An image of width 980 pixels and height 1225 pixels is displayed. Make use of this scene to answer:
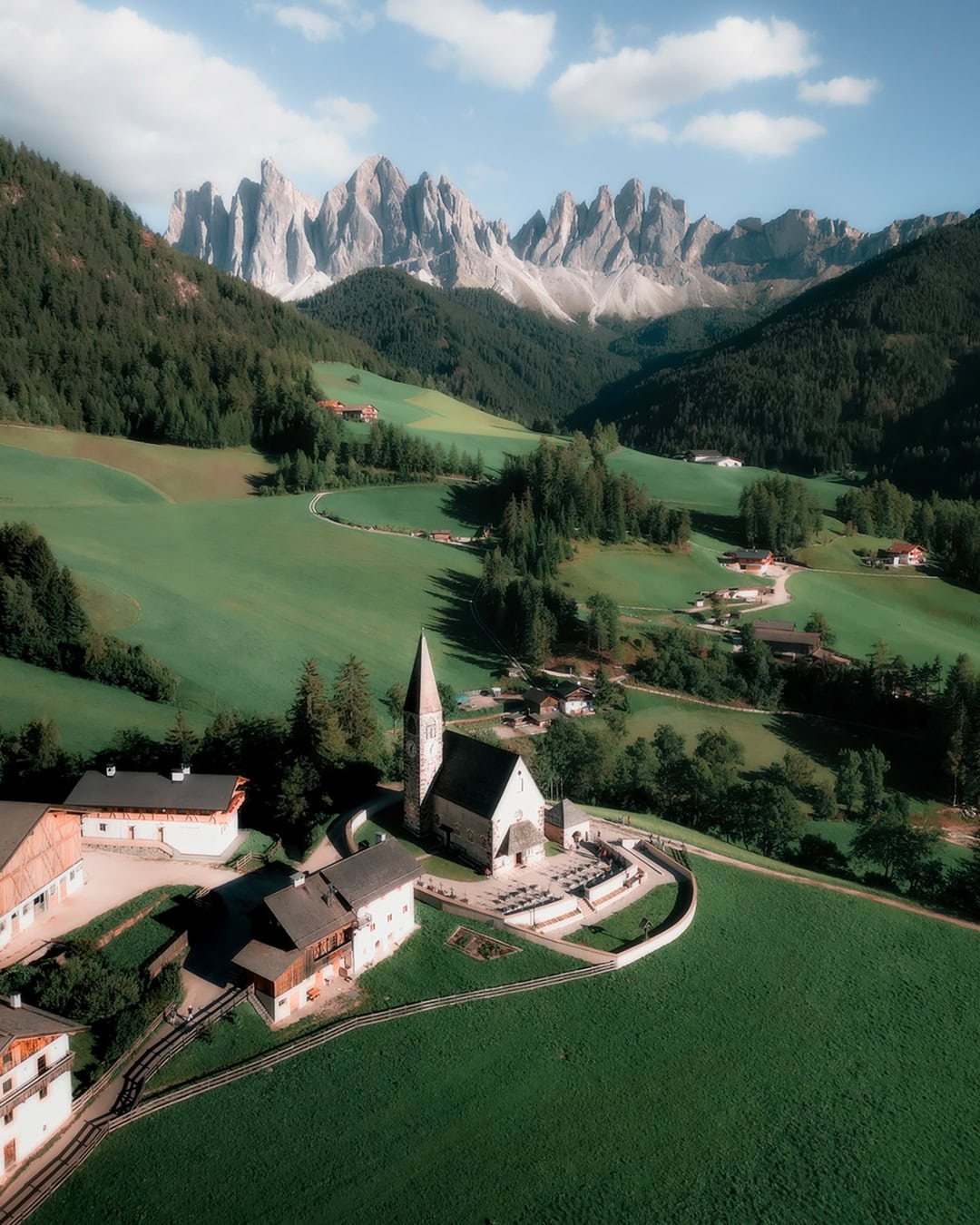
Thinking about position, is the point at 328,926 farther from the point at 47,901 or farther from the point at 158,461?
the point at 158,461

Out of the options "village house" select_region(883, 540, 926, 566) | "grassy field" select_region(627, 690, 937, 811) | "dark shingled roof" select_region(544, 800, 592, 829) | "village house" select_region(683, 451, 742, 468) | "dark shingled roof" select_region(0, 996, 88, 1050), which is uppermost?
"village house" select_region(683, 451, 742, 468)

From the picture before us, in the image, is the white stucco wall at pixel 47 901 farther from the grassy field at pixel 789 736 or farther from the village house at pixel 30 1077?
the grassy field at pixel 789 736

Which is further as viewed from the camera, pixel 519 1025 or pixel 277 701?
pixel 277 701

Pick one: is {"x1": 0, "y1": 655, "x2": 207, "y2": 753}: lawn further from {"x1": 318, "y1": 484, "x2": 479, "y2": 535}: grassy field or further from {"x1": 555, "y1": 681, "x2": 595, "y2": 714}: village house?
{"x1": 318, "y1": 484, "x2": 479, "y2": 535}: grassy field

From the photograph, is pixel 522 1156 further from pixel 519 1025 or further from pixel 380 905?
pixel 380 905

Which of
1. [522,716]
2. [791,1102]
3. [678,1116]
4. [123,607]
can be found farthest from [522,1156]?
[123,607]

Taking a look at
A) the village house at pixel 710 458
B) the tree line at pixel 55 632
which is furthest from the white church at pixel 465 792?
the village house at pixel 710 458

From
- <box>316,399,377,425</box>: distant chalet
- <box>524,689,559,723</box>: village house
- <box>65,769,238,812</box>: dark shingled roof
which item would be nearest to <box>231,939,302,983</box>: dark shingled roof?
<box>65,769,238,812</box>: dark shingled roof
